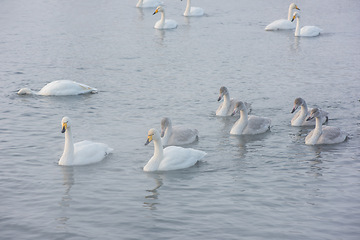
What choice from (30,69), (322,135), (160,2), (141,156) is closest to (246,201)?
(141,156)

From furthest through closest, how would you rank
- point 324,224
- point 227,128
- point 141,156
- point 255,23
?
point 255,23 < point 227,128 < point 141,156 < point 324,224

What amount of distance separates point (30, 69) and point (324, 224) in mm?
16511

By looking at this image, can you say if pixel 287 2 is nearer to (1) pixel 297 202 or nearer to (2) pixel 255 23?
(2) pixel 255 23

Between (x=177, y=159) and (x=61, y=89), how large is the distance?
8163 millimetres

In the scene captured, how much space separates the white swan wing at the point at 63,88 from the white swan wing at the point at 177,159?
7.63 metres

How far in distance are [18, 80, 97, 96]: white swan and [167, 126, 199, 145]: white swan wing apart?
20.1 feet

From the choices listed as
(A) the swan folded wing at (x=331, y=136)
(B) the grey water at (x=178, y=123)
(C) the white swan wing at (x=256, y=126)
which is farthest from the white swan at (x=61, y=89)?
(A) the swan folded wing at (x=331, y=136)

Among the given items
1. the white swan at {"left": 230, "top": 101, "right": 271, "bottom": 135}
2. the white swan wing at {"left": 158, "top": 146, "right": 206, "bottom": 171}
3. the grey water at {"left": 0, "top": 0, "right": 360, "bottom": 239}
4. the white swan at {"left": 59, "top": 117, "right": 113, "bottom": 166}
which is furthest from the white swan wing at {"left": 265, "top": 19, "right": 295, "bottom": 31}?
the white swan at {"left": 59, "top": 117, "right": 113, "bottom": 166}

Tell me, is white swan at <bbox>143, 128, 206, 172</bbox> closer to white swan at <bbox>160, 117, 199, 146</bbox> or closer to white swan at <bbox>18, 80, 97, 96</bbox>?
white swan at <bbox>160, 117, 199, 146</bbox>

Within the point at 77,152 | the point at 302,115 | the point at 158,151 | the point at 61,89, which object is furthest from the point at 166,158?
the point at 61,89

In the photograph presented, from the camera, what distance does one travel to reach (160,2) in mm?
44125

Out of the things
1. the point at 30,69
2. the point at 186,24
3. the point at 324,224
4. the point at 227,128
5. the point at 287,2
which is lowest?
the point at 324,224

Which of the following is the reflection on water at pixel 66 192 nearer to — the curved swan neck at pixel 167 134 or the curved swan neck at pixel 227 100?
the curved swan neck at pixel 167 134

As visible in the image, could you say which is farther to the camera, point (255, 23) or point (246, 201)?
point (255, 23)
